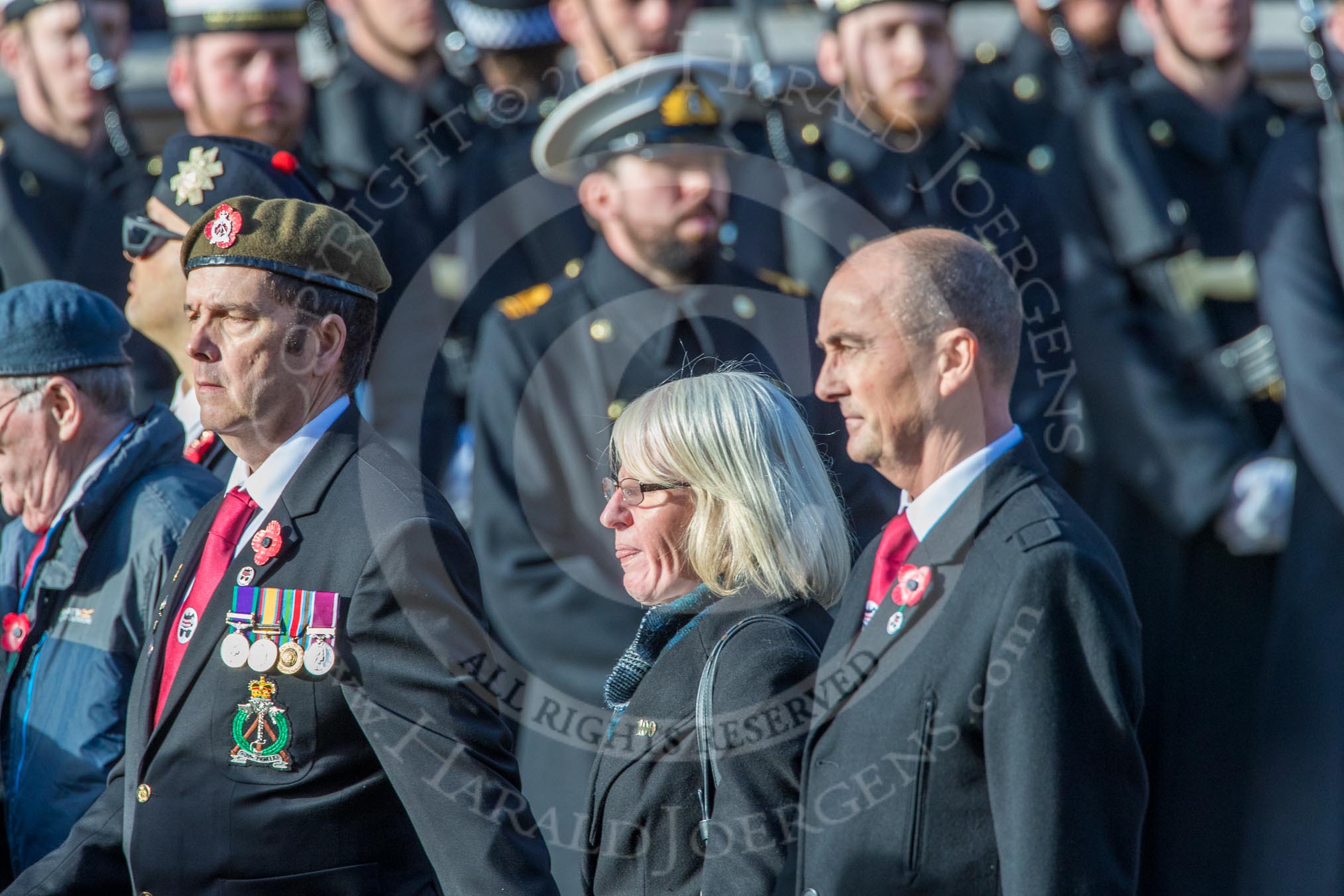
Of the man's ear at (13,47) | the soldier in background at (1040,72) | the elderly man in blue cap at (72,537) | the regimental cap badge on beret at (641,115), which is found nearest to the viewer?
the elderly man in blue cap at (72,537)

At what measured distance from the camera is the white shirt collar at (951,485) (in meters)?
2.85

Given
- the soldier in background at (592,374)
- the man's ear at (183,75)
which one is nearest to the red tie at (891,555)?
the soldier in background at (592,374)

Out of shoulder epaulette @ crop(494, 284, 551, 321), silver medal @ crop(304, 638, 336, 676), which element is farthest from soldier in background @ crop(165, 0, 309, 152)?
silver medal @ crop(304, 638, 336, 676)

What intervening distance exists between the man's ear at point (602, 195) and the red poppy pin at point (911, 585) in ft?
6.47

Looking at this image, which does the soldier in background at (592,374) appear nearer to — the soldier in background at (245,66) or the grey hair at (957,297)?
the soldier in background at (245,66)

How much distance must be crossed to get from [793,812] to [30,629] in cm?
164

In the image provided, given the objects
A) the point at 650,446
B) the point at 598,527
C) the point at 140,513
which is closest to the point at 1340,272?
the point at 598,527

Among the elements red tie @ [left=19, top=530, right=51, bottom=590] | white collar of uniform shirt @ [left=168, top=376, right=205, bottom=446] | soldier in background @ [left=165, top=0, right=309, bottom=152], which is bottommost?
red tie @ [left=19, top=530, right=51, bottom=590]

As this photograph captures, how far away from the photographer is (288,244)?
2867 millimetres

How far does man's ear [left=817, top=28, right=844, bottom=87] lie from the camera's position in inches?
214

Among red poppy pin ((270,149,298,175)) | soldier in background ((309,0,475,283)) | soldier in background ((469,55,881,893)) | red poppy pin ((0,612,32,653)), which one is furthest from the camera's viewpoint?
soldier in background ((309,0,475,283))

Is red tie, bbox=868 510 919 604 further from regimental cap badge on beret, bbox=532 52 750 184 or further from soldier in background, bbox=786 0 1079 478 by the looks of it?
soldier in background, bbox=786 0 1079 478

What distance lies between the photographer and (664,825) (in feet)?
9.21

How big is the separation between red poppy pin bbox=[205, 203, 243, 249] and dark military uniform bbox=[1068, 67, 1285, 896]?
3.02m
